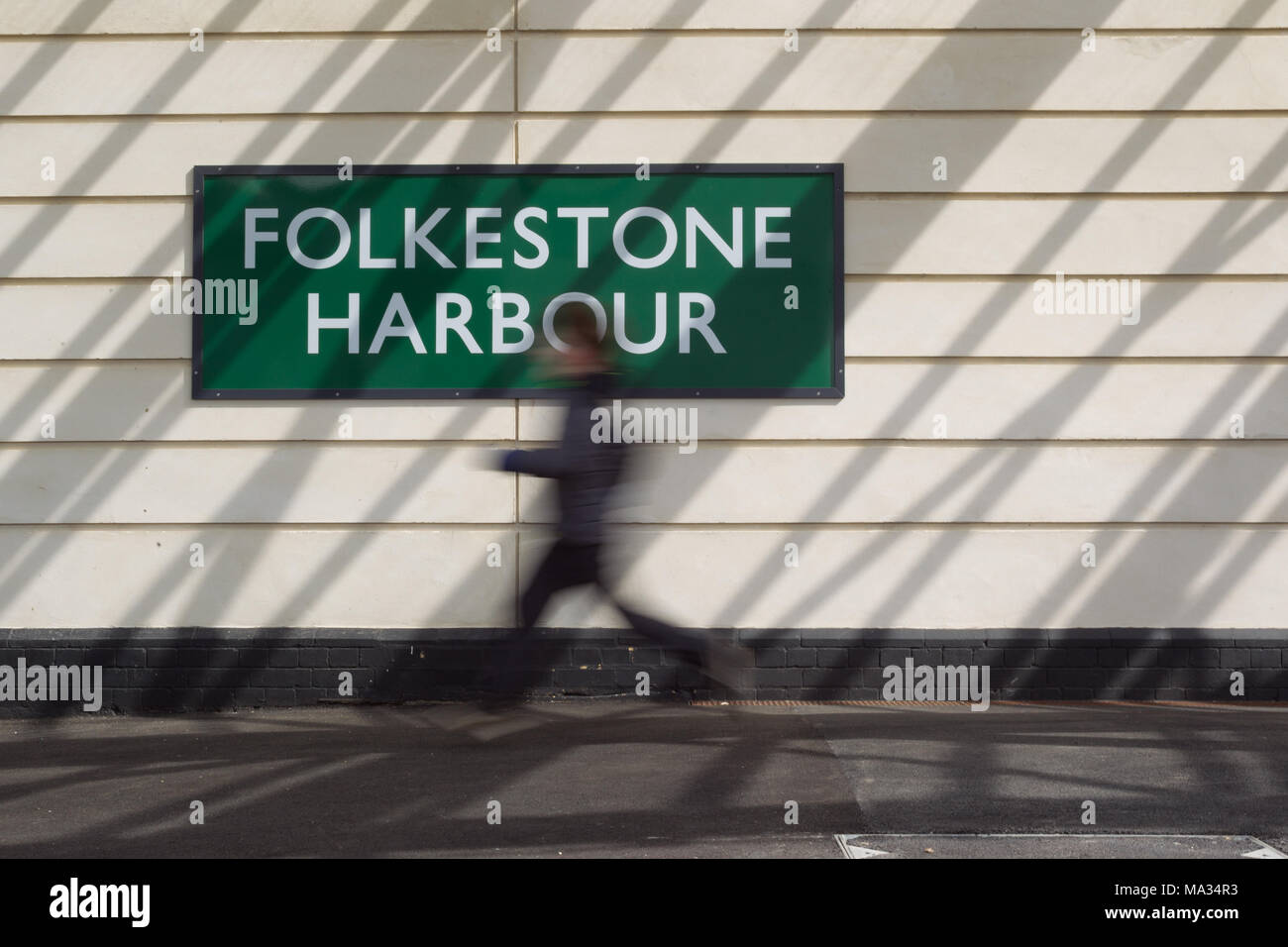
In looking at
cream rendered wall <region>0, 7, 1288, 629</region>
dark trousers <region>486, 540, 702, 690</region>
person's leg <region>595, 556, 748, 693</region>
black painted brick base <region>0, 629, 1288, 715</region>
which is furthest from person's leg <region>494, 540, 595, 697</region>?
cream rendered wall <region>0, 7, 1288, 629</region>

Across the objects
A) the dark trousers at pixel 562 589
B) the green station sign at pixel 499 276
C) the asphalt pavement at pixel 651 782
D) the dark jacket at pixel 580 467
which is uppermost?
the green station sign at pixel 499 276

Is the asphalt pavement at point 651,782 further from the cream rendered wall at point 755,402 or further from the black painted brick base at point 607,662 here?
the cream rendered wall at point 755,402

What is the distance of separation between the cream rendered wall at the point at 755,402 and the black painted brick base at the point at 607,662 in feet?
0.41

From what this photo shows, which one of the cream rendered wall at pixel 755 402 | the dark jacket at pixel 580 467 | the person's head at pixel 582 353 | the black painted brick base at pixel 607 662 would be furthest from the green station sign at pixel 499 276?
the black painted brick base at pixel 607 662

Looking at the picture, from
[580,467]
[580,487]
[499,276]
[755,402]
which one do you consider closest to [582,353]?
[580,467]

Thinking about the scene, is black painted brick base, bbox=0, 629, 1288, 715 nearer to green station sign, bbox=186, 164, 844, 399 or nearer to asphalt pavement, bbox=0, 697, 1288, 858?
asphalt pavement, bbox=0, 697, 1288, 858

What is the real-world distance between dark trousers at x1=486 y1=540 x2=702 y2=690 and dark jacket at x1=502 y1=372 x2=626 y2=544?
3.4 inches

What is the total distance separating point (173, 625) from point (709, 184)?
4.23 meters

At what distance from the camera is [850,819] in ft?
16.4

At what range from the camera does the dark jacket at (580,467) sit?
21.0 feet

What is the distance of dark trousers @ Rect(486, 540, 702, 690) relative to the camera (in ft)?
21.2

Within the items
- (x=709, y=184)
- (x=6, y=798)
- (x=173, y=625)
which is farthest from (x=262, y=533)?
(x=709, y=184)

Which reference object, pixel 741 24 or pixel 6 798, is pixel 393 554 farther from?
pixel 741 24

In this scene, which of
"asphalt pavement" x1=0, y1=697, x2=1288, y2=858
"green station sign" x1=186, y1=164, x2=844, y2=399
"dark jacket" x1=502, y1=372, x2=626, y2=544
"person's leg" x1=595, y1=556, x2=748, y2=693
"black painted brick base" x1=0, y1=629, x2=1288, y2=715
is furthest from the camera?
"green station sign" x1=186, y1=164, x2=844, y2=399
